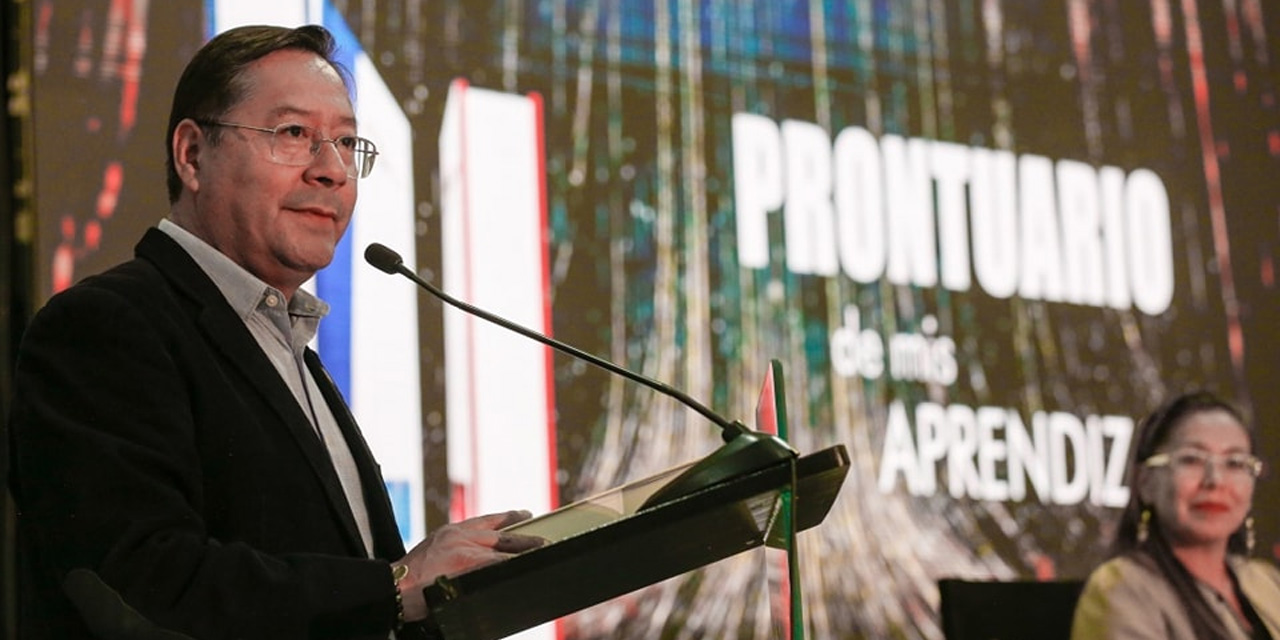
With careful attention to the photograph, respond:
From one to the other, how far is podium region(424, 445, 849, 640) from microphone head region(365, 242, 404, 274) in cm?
47

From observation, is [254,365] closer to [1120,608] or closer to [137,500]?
[137,500]

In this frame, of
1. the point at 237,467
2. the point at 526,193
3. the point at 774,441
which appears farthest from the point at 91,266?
the point at 774,441

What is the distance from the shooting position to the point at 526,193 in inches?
140

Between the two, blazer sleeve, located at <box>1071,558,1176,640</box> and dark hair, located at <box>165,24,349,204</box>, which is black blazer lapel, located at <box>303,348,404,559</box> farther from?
blazer sleeve, located at <box>1071,558,1176,640</box>

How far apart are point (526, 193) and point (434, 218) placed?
24cm

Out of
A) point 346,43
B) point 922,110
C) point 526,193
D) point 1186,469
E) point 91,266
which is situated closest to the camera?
point 91,266

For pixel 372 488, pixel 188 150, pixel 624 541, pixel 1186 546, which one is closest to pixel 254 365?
pixel 372 488

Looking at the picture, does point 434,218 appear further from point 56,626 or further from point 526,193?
point 56,626

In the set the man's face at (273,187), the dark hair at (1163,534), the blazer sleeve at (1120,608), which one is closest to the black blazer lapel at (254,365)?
the man's face at (273,187)

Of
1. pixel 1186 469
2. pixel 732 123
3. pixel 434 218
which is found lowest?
pixel 1186 469

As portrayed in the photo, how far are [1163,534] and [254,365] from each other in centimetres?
268

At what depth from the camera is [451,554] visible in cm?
147

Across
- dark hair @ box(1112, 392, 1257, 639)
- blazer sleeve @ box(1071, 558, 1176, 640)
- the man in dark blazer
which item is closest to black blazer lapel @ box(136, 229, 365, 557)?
the man in dark blazer

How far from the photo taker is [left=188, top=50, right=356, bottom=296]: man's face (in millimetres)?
1869
